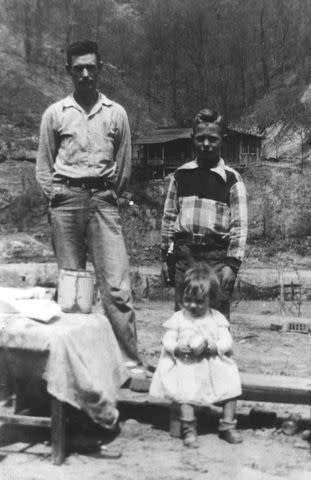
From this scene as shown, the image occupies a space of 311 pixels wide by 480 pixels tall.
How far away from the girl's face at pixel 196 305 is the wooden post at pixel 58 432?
945 mm

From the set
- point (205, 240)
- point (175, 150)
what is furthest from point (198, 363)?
point (175, 150)

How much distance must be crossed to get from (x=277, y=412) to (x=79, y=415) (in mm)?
1360

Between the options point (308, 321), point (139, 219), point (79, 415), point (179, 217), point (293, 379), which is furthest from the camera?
point (139, 219)

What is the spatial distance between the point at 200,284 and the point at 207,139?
36.7 inches

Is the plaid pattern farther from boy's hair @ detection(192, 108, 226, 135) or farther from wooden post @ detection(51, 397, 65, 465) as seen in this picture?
wooden post @ detection(51, 397, 65, 465)

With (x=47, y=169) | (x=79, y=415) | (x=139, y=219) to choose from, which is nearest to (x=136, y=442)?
(x=79, y=415)

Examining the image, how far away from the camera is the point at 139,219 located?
23.7 m

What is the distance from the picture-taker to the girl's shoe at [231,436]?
378cm

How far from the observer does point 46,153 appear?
448 cm

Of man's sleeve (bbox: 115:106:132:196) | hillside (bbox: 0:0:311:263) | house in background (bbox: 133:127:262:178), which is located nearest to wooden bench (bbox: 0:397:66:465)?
man's sleeve (bbox: 115:106:132:196)

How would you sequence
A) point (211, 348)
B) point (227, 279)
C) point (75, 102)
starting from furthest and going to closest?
point (75, 102)
point (227, 279)
point (211, 348)

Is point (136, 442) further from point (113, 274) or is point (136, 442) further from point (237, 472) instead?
point (113, 274)

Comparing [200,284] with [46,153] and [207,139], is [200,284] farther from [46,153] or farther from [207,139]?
[46,153]

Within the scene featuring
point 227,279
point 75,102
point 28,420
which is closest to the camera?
point 28,420
